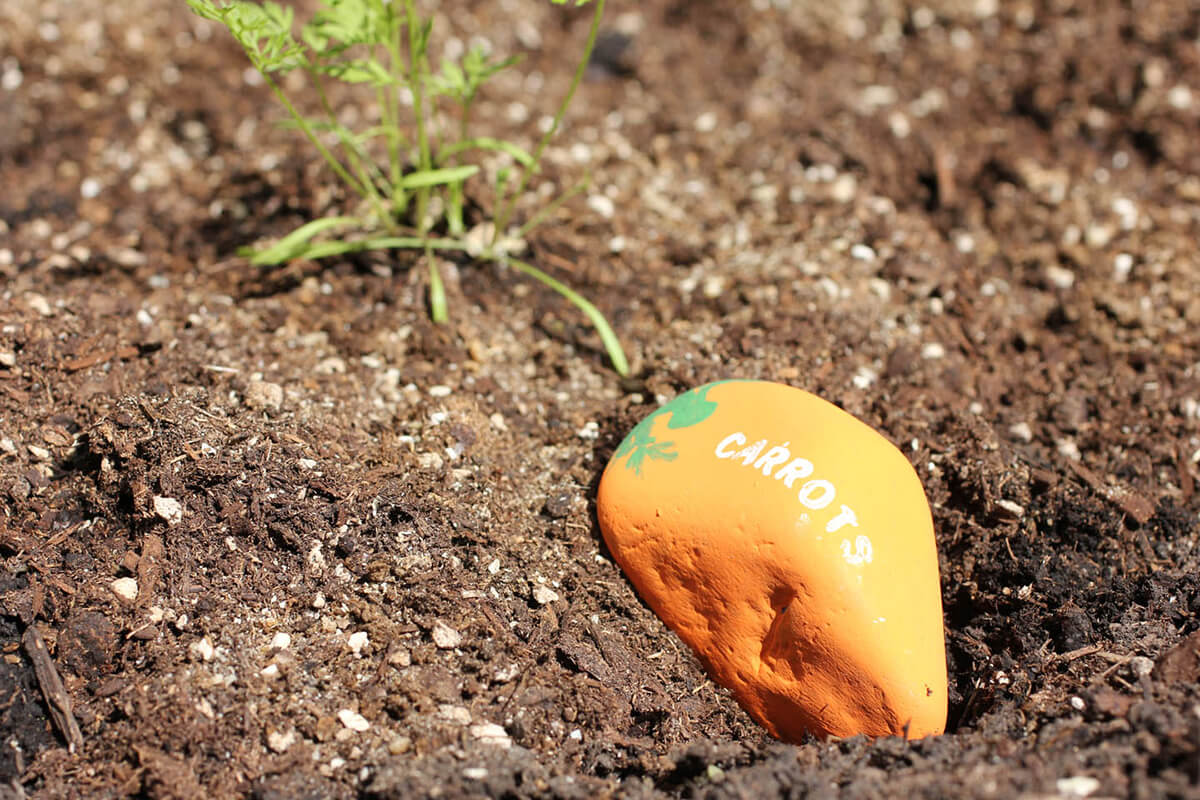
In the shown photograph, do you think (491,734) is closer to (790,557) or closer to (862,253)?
(790,557)

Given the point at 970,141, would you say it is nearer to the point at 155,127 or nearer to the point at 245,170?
the point at 245,170

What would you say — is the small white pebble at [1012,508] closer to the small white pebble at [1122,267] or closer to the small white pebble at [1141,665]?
the small white pebble at [1141,665]

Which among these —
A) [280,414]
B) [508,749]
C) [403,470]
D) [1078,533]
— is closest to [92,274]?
[280,414]

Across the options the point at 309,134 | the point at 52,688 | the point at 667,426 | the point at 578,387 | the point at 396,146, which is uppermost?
the point at 309,134

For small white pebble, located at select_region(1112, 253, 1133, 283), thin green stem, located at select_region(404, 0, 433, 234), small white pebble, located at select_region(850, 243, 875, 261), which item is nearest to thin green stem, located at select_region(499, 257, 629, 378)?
thin green stem, located at select_region(404, 0, 433, 234)

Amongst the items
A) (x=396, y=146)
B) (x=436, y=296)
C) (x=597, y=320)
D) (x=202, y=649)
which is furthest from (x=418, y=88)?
(x=202, y=649)

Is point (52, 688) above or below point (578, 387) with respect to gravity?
below
